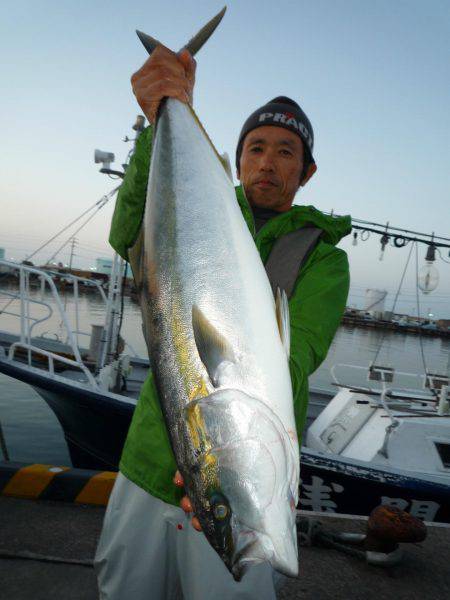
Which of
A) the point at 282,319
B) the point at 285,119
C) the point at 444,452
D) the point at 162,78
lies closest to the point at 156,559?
the point at 282,319

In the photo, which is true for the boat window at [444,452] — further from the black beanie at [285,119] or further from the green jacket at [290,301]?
the black beanie at [285,119]

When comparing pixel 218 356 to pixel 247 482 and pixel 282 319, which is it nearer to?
pixel 282 319

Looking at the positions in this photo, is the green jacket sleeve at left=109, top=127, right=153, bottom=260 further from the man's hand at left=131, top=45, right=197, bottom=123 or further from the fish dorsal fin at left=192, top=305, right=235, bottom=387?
the fish dorsal fin at left=192, top=305, right=235, bottom=387

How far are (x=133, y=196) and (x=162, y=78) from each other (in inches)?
17.9

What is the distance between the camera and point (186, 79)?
1.62 meters

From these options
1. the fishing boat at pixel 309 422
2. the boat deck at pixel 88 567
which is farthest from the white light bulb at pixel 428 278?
the boat deck at pixel 88 567

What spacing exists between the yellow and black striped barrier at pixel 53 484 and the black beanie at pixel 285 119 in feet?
9.79

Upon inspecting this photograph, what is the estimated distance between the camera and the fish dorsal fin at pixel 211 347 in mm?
1189

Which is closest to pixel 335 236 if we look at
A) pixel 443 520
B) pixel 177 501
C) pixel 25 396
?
pixel 177 501

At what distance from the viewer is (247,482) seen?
1.08 metres

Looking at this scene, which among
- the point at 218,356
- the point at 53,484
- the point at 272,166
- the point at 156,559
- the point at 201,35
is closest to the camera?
the point at 218,356

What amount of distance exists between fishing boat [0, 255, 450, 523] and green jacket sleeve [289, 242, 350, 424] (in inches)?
139

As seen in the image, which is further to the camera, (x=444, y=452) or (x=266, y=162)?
(x=444, y=452)

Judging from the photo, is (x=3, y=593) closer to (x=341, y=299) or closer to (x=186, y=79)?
(x=341, y=299)
